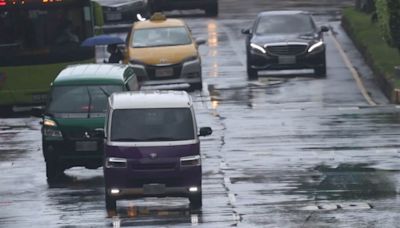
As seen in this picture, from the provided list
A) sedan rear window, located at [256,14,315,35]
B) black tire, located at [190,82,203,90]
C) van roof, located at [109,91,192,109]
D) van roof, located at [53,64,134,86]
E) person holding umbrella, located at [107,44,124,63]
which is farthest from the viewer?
sedan rear window, located at [256,14,315,35]

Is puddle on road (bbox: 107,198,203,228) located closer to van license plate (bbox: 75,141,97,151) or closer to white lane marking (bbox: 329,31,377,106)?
van license plate (bbox: 75,141,97,151)

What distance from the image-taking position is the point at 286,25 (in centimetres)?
3769

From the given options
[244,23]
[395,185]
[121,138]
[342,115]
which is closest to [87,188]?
[121,138]

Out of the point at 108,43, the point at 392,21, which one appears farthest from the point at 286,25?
the point at 108,43

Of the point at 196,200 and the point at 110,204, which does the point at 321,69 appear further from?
the point at 110,204

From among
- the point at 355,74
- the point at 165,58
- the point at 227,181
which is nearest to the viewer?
the point at 227,181

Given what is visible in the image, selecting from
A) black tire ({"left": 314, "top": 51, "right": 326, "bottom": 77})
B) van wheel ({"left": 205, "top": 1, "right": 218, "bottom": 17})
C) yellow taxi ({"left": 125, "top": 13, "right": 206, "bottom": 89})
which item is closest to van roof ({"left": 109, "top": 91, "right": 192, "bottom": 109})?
yellow taxi ({"left": 125, "top": 13, "right": 206, "bottom": 89})

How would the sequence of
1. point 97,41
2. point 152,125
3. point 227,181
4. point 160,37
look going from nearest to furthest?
point 152,125 → point 227,181 → point 97,41 → point 160,37

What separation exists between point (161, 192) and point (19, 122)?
11.6 metres

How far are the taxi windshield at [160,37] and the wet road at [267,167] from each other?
135cm

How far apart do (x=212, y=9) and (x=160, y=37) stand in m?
16.6

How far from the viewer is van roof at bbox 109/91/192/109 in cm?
2053

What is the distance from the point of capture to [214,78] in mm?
36875

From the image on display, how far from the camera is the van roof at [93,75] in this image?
77.9 ft
